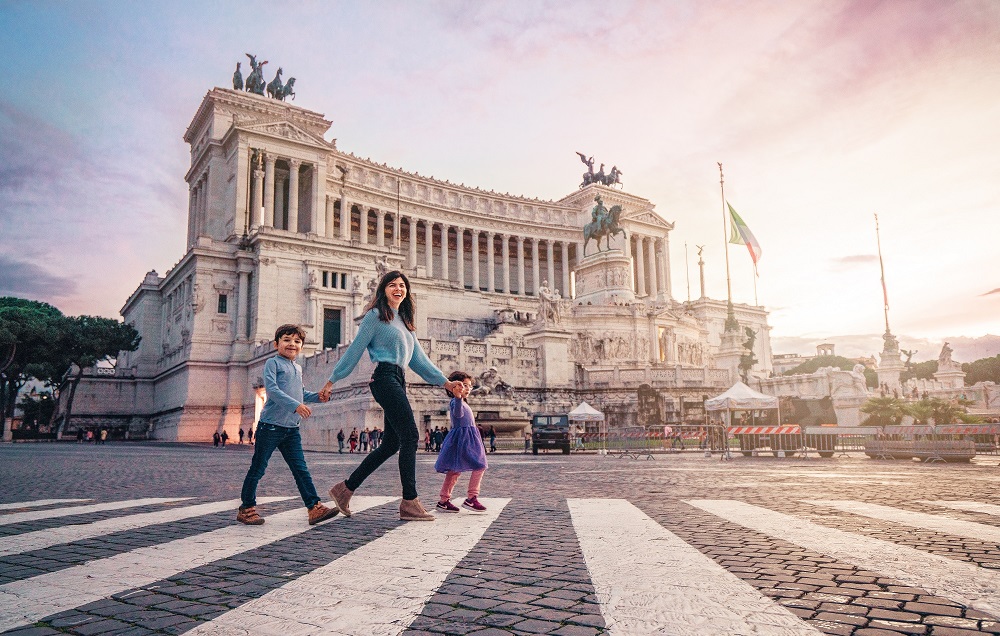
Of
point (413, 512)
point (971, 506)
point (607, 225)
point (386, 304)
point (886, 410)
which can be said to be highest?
point (607, 225)

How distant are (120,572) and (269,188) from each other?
58.0 metres

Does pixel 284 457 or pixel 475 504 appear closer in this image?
pixel 284 457

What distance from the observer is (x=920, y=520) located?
21.0ft

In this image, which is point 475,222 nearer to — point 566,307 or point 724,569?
point 566,307

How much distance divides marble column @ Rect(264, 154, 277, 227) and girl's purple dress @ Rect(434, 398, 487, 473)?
5472 centimetres

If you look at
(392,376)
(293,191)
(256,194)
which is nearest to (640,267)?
(293,191)

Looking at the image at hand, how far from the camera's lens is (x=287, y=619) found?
3.09 m

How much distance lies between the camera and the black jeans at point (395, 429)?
6367 mm

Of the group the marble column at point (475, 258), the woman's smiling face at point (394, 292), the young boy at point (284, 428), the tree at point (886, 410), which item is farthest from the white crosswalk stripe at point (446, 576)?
the marble column at point (475, 258)

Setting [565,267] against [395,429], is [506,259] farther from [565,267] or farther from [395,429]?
[395,429]

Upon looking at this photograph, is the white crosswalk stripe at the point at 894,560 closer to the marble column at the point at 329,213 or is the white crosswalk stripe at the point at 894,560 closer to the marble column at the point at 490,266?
the marble column at the point at 329,213

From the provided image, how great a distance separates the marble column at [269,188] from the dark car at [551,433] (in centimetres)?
3854

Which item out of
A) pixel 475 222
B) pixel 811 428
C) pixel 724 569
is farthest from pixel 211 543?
pixel 475 222

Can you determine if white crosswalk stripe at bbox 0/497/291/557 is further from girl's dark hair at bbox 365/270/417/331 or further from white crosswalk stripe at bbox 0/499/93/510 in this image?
girl's dark hair at bbox 365/270/417/331
